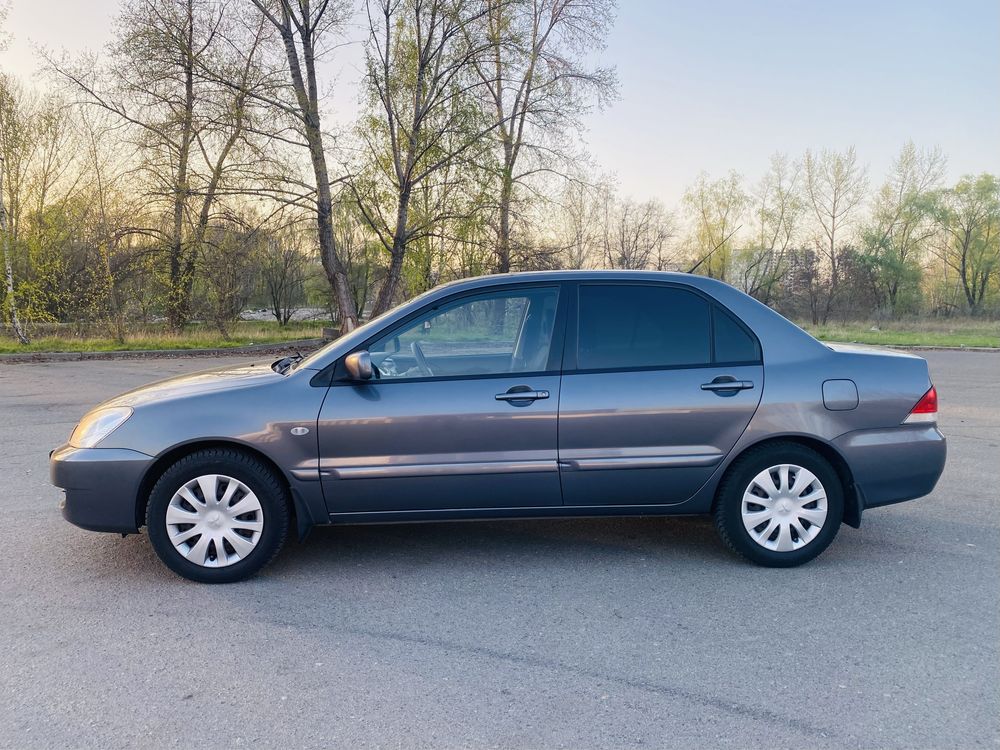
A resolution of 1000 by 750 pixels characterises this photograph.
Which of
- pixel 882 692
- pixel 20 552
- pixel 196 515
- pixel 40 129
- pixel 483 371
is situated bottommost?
pixel 882 692

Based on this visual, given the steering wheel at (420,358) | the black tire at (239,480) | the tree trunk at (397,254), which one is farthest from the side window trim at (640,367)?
the tree trunk at (397,254)

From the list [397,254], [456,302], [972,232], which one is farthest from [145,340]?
[972,232]

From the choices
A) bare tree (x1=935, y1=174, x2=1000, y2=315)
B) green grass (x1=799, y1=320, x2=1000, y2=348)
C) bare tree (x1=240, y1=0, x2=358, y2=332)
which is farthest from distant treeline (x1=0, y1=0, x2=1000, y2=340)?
bare tree (x1=935, y1=174, x2=1000, y2=315)

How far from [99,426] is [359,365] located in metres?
1.50

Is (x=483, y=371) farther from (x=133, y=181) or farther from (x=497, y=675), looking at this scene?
(x=133, y=181)

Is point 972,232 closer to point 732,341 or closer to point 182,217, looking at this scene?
point 182,217

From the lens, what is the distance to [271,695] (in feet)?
9.00

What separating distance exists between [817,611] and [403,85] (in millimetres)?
20312

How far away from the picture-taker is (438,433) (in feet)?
12.5

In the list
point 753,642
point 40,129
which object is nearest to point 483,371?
point 753,642

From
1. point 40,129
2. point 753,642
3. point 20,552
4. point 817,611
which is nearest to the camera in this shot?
point 753,642

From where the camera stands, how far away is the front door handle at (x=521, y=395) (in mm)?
3854

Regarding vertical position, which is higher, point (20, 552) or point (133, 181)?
point (133, 181)

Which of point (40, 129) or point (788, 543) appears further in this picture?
point (40, 129)
